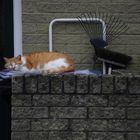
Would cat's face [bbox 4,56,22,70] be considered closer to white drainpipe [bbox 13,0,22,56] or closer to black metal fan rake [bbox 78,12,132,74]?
white drainpipe [bbox 13,0,22,56]

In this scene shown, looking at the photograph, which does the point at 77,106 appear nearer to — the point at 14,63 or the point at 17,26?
the point at 14,63

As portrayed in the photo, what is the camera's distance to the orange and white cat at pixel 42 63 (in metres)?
5.27

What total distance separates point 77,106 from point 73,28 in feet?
5.45

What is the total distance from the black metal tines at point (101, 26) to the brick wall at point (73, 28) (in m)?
0.05

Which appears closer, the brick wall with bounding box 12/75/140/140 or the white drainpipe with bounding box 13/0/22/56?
the brick wall with bounding box 12/75/140/140

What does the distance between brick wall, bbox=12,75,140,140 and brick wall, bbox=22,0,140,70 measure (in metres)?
1.50

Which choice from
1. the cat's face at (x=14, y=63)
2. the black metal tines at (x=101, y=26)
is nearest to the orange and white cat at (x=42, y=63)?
the cat's face at (x=14, y=63)

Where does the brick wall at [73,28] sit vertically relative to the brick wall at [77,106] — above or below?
above

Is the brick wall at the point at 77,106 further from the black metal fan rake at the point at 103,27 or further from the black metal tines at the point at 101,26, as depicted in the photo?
the black metal tines at the point at 101,26

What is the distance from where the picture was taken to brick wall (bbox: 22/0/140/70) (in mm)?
6055

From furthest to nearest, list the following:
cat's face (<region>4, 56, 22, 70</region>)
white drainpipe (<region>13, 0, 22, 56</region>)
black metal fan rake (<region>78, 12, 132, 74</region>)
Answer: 1. white drainpipe (<region>13, 0, 22, 56</region>)
2. black metal fan rake (<region>78, 12, 132, 74</region>)
3. cat's face (<region>4, 56, 22, 70</region>)

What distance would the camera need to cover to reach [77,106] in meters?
4.62

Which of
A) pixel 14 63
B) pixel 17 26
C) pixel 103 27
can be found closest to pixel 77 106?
pixel 14 63

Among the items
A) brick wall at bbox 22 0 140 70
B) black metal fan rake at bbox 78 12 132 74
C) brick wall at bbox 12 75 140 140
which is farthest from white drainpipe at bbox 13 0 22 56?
brick wall at bbox 12 75 140 140
